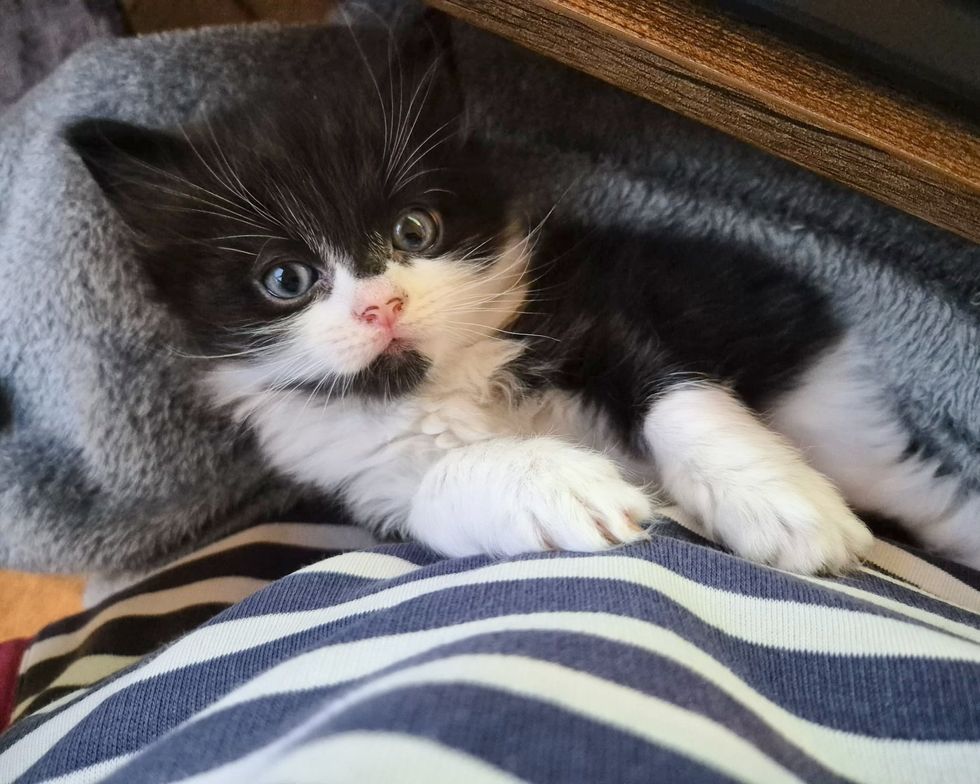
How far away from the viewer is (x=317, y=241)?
108 cm

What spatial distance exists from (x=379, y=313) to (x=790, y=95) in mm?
552

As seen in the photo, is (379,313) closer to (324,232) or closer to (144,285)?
(324,232)

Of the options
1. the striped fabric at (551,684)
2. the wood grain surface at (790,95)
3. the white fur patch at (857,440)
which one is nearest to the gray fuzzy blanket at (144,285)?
the white fur patch at (857,440)

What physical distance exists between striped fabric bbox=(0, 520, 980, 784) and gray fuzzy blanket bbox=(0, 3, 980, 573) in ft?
1.71

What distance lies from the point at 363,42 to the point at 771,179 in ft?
2.47

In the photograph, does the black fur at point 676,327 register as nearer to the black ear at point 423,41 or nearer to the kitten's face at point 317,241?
the kitten's face at point 317,241

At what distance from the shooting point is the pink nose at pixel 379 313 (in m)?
1.04

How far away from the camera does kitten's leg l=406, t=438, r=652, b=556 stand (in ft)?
2.85

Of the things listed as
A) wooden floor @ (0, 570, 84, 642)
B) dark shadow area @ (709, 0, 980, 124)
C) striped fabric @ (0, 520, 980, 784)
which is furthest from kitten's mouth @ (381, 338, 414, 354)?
wooden floor @ (0, 570, 84, 642)

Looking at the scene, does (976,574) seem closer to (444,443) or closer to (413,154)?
(444,443)

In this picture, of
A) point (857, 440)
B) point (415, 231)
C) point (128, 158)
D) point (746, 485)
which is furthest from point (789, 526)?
point (128, 158)

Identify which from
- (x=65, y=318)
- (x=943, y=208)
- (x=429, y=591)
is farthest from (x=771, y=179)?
(x=65, y=318)

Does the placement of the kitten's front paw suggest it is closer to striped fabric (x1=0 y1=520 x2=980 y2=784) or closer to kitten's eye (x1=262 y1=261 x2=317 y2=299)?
striped fabric (x1=0 y1=520 x2=980 y2=784)

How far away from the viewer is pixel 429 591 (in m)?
0.77
